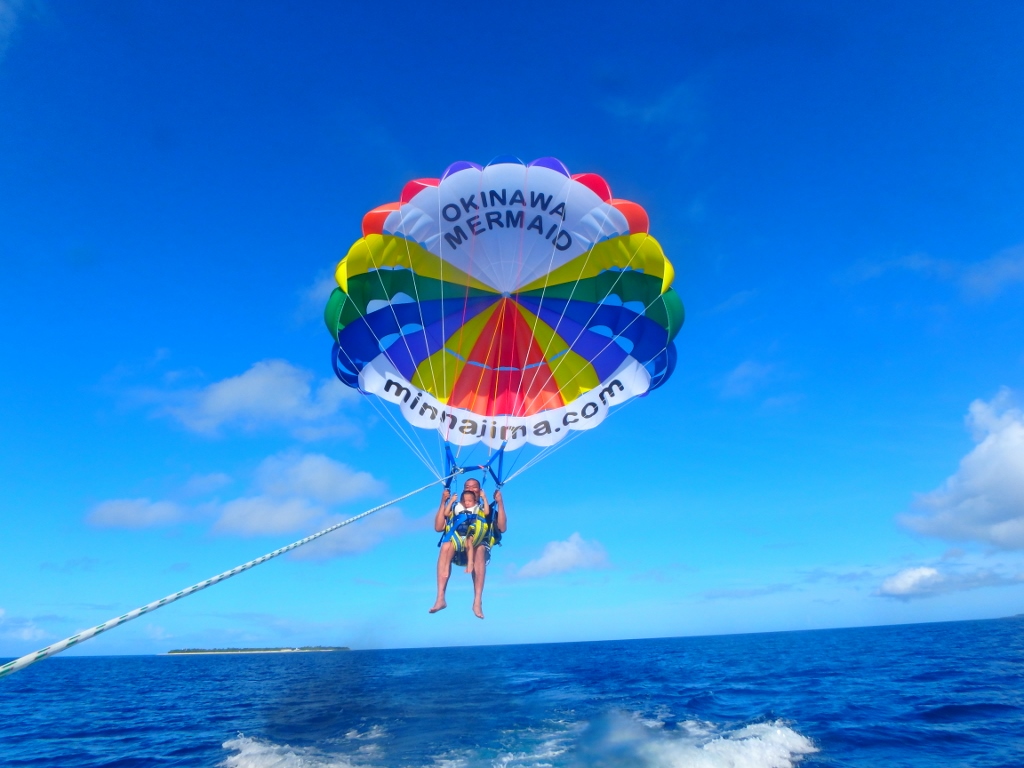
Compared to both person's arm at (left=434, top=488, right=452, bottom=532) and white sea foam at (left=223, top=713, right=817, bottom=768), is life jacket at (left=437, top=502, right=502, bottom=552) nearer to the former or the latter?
person's arm at (left=434, top=488, right=452, bottom=532)

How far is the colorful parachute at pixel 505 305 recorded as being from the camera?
10.5m

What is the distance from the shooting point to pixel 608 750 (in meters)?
10.5

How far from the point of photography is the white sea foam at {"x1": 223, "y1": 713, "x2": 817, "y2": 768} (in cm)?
976

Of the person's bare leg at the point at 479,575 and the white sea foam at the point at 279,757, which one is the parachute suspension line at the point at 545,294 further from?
the white sea foam at the point at 279,757

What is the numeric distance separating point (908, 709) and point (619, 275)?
11737mm

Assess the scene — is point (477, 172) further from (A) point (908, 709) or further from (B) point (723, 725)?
(A) point (908, 709)

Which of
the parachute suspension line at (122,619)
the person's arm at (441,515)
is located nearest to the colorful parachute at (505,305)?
the person's arm at (441,515)

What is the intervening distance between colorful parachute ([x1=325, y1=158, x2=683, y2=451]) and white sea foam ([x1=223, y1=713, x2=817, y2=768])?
5221 mm

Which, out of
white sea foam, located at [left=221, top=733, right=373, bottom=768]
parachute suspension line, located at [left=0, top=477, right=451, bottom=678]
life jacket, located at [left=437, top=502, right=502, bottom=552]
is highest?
life jacket, located at [left=437, top=502, right=502, bottom=552]

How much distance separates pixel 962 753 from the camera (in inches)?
389

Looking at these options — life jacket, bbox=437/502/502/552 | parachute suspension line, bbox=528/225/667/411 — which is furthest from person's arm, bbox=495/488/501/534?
parachute suspension line, bbox=528/225/667/411

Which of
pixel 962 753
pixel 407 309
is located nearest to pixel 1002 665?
pixel 962 753

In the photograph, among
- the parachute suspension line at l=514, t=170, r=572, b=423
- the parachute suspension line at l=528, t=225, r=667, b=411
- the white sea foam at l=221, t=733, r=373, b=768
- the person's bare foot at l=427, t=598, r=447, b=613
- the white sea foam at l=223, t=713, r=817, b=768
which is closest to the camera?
the person's bare foot at l=427, t=598, r=447, b=613

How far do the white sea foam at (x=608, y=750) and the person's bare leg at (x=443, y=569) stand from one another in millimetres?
3003
